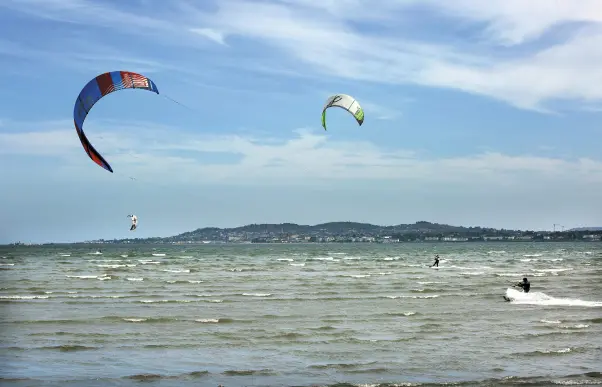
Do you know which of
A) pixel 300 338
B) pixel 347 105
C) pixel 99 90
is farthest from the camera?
pixel 347 105

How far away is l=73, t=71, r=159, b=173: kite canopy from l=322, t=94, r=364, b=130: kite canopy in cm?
1116

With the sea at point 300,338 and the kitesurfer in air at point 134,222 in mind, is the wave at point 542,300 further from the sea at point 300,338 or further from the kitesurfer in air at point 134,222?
the kitesurfer in air at point 134,222

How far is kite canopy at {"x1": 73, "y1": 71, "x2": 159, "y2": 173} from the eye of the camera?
20.1 metres

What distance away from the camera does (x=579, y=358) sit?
15.1 m

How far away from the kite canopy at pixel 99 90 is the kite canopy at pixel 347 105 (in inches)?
440

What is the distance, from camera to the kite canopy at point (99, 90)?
20078 millimetres

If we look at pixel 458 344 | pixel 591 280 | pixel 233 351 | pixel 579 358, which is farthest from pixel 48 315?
pixel 591 280

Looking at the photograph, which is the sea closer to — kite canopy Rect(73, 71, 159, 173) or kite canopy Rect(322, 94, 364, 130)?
kite canopy Rect(73, 71, 159, 173)

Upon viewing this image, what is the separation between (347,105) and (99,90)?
540 inches

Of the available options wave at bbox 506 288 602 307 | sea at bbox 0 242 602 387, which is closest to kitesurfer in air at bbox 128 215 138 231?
sea at bbox 0 242 602 387

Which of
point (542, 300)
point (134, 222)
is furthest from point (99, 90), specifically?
point (542, 300)

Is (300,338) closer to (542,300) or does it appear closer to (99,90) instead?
(99,90)

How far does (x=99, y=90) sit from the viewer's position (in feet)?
69.4

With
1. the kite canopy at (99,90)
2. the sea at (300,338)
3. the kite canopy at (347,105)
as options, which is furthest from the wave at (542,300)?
the kite canopy at (99,90)
